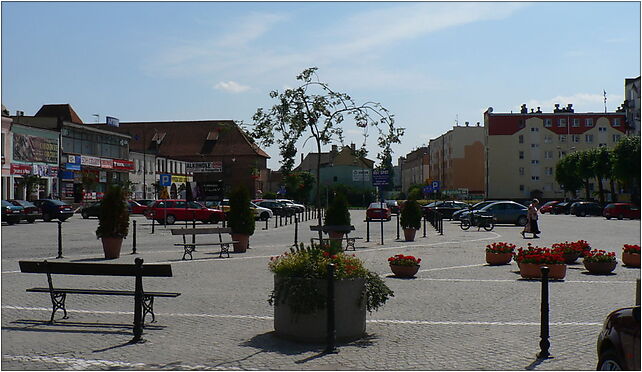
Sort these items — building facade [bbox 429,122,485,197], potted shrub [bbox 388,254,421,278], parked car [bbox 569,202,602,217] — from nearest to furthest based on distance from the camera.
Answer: potted shrub [bbox 388,254,421,278], parked car [bbox 569,202,602,217], building facade [bbox 429,122,485,197]

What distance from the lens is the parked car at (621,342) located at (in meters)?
5.36

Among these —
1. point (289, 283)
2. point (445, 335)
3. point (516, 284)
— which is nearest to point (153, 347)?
point (289, 283)

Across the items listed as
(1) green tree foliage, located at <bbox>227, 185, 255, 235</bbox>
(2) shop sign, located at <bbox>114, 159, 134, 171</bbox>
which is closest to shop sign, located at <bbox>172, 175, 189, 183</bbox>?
(2) shop sign, located at <bbox>114, 159, 134, 171</bbox>

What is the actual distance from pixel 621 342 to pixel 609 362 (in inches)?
12.0

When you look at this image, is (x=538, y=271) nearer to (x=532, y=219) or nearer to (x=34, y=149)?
(x=532, y=219)

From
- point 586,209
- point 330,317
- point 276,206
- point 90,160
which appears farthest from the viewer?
point 90,160

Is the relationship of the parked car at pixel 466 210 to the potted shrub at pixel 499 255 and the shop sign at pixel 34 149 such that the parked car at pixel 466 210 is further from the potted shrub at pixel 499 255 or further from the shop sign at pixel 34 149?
the shop sign at pixel 34 149

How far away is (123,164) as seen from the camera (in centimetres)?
7856

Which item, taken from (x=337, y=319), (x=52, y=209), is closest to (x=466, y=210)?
(x=52, y=209)

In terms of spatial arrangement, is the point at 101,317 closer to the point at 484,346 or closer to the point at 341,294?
the point at 341,294

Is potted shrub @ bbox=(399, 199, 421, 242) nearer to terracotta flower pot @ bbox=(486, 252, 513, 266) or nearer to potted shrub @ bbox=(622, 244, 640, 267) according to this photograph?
terracotta flower pot @ bbox=(486, 252, 513, 266)

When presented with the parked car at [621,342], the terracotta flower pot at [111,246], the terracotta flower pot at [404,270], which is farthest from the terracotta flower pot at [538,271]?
the terracotta flower pot at [111,246]

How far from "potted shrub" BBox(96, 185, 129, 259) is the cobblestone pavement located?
2.96 m

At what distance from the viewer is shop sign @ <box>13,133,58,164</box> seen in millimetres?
56000
